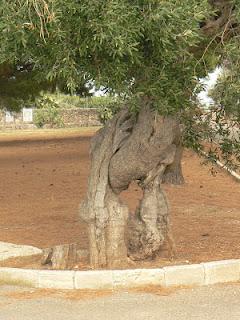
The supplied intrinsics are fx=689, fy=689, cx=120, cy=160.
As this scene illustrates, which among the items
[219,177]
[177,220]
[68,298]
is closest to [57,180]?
[219,177]

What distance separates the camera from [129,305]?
20.6ft

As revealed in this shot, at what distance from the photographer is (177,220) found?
10758 mm

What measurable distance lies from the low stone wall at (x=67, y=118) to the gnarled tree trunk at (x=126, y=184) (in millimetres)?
42322

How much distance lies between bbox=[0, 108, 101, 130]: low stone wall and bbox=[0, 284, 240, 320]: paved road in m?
43.6

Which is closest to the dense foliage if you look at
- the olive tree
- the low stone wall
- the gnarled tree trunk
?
the olive tree

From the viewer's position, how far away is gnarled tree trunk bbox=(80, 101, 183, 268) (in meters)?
7.63

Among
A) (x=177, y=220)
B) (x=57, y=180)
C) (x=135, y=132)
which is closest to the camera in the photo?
(x=135, y=132)

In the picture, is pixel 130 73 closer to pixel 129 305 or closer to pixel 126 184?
pixel 126 184

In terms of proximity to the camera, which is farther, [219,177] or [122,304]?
[219,177]

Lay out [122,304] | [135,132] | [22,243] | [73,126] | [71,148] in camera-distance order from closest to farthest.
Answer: [122,304] → [135,132] → [22,243] → [71,148] → [73,126]

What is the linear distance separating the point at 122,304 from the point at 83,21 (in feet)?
8.42

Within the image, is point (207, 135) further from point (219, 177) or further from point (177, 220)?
point (219, 177)

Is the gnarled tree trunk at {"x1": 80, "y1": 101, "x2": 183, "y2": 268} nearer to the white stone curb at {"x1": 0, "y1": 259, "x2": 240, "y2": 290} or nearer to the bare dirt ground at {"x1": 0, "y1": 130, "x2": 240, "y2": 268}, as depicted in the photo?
the bare dirt ground at {"x1": 0, "y1": 130, "x2": 240, "y2": 268}

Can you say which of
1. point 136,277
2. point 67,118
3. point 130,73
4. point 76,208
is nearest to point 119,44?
point 130,73
